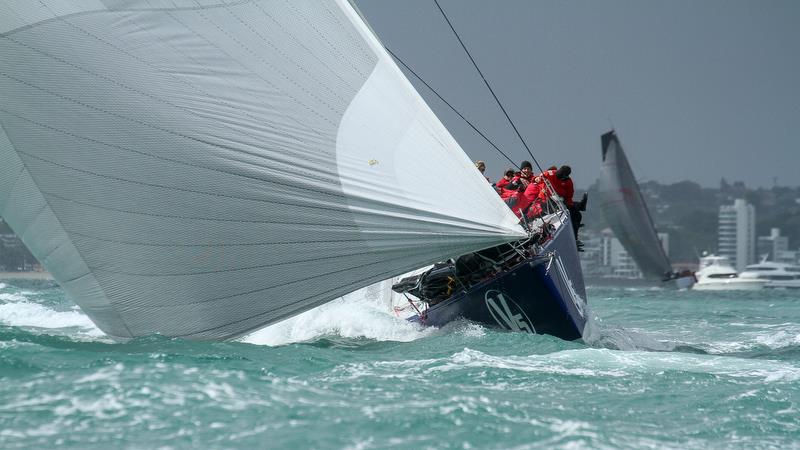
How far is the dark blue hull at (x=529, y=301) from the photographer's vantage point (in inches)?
377

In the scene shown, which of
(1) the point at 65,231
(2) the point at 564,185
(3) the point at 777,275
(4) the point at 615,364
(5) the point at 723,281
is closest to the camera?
(1) the point at 65,231

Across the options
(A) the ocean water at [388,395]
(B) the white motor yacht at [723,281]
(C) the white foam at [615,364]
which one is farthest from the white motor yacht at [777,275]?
(A) the ocean water at [388,395]

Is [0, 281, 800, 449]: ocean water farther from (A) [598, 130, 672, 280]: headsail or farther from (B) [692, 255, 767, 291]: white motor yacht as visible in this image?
(B) [692, 255, 767, 291]: white motor yacht

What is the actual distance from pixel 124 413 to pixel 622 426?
2.54 m

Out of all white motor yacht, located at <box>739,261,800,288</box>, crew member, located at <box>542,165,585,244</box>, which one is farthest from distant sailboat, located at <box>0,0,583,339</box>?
white motor yacht, located at <box>739,261,800,288</box>

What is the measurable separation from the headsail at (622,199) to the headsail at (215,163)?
37432 millimetres

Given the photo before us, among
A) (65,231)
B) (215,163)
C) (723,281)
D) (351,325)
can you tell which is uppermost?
(215,163)

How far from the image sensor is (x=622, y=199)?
46.0 m

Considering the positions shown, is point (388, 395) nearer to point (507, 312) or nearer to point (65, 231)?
point (65, 231)

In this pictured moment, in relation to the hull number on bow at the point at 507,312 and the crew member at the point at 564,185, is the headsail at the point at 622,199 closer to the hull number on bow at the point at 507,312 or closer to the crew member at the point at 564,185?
the crew member at the point at 564,185

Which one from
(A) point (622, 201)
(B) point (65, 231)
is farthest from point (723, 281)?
(B) point (65, 231)

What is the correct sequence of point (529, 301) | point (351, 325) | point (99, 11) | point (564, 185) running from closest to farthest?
point (99, 11) < point (529, 301) < point (351, 325) < point (564, 185)

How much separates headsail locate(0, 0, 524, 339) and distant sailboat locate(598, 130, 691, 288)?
3759cm

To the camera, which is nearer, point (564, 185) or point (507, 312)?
point (507, 312)
